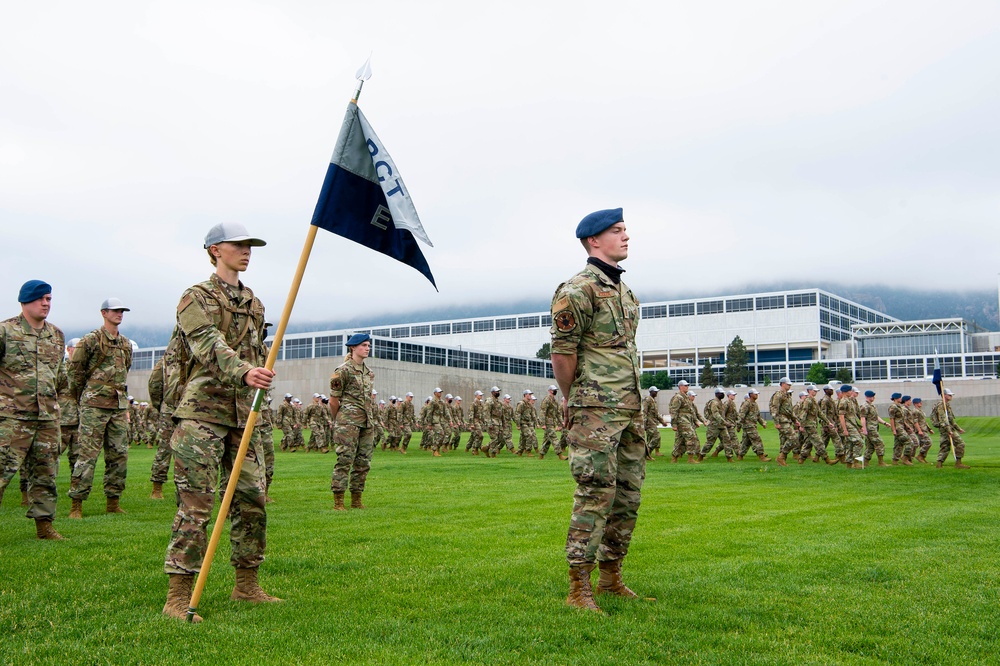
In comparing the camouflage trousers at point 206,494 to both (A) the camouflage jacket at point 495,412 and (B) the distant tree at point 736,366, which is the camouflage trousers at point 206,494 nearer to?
(A) the camouflage jacket at point 495,412

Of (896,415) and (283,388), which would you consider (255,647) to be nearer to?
(896,415)

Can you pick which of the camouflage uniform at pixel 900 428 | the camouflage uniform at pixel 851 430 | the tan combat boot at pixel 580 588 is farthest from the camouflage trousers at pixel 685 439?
the tan combat boot at pixel 580 588

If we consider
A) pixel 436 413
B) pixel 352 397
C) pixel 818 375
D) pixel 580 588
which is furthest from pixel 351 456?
pixel 818 375

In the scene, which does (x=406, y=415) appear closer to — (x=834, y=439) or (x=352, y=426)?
(x=834, y=439)

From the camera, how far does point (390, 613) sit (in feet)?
17.6

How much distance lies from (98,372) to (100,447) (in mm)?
992

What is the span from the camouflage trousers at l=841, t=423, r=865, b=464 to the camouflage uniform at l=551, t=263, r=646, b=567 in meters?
18.0

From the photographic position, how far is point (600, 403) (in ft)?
18.6

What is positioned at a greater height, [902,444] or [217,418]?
[217,418]

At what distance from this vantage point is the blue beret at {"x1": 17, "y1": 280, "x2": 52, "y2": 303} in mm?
8703

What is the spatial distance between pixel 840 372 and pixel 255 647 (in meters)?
96.0

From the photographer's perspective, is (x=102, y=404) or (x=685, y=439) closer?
(x=102, y=404)

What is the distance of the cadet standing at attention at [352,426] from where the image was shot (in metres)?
11.7

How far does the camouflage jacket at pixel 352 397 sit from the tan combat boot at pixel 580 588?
6724 mm
